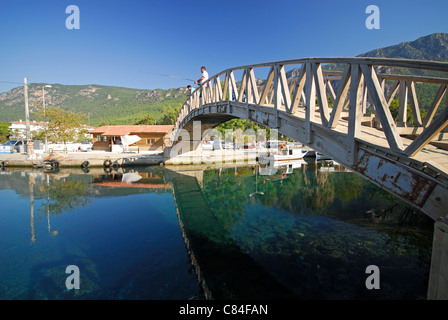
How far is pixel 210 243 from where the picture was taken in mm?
9117

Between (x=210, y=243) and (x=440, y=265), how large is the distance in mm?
7353

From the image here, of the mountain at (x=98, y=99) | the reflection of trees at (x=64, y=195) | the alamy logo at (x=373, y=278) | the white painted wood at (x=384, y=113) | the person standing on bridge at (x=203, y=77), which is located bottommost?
the alamy logo at (x=373, y=278)

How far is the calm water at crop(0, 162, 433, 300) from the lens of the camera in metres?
6.31

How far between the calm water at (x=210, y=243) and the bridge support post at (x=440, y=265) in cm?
356

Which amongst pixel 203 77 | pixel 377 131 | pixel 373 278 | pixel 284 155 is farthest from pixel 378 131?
pixel 284 155

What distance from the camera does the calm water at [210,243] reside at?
20.7 ft

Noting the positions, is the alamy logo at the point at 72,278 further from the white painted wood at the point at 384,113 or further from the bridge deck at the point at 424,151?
the white painted wood at the point at 384,113

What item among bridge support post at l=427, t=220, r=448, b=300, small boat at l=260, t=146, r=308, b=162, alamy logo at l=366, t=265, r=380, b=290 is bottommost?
alamy logo at l=366, t=265, r=380, b=290

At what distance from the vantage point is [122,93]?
173 metres

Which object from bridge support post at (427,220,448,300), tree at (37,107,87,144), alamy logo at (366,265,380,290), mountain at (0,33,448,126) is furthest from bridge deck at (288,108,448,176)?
mountain at (0,33,448,126)

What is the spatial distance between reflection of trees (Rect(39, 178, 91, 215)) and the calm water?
74mm

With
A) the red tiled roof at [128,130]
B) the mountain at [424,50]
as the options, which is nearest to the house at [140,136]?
the red tiled roof at [128,130]

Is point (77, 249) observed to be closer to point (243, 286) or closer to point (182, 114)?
point (243, 286)

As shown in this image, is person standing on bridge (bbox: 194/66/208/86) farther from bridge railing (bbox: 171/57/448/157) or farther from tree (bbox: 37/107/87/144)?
tree (bbox: 37/107/87/144)
